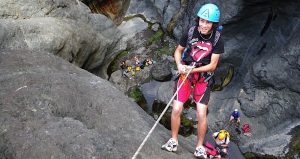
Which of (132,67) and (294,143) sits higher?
(294,143)

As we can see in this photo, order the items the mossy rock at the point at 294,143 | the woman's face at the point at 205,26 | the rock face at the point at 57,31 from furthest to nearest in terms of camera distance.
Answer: the mossy rock at the point at 294,143 < the rock face at the point at 57,31 < the woman's face at the point at 205,26

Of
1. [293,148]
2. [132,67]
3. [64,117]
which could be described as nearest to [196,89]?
[64,117]

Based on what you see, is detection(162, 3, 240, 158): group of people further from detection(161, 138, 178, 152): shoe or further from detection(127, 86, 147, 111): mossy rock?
detection(127, 86, 147, 111): mossy rock

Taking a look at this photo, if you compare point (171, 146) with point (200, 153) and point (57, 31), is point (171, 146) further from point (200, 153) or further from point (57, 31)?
point (57, 31)

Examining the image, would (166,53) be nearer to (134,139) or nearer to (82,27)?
(82,27)

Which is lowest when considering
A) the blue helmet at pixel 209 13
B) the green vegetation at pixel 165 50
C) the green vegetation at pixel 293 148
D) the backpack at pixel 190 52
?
the green vegetation at pixel 165 50

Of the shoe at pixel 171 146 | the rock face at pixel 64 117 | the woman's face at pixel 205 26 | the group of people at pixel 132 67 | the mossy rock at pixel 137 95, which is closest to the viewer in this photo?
the rock face at pixel 64 117

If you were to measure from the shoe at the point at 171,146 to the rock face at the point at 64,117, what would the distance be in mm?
116

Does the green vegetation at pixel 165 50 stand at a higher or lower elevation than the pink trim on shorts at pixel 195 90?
lower

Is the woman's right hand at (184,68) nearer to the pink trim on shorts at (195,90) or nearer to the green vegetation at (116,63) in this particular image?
the pink trim on shorts at (195,90)

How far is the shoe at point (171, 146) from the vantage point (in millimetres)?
7527

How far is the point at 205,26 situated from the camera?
723 centimetres

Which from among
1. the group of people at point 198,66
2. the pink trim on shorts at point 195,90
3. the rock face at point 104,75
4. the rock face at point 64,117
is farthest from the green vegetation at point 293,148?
the pink trim on shorts at point 195,90

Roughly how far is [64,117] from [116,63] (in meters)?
13.2
